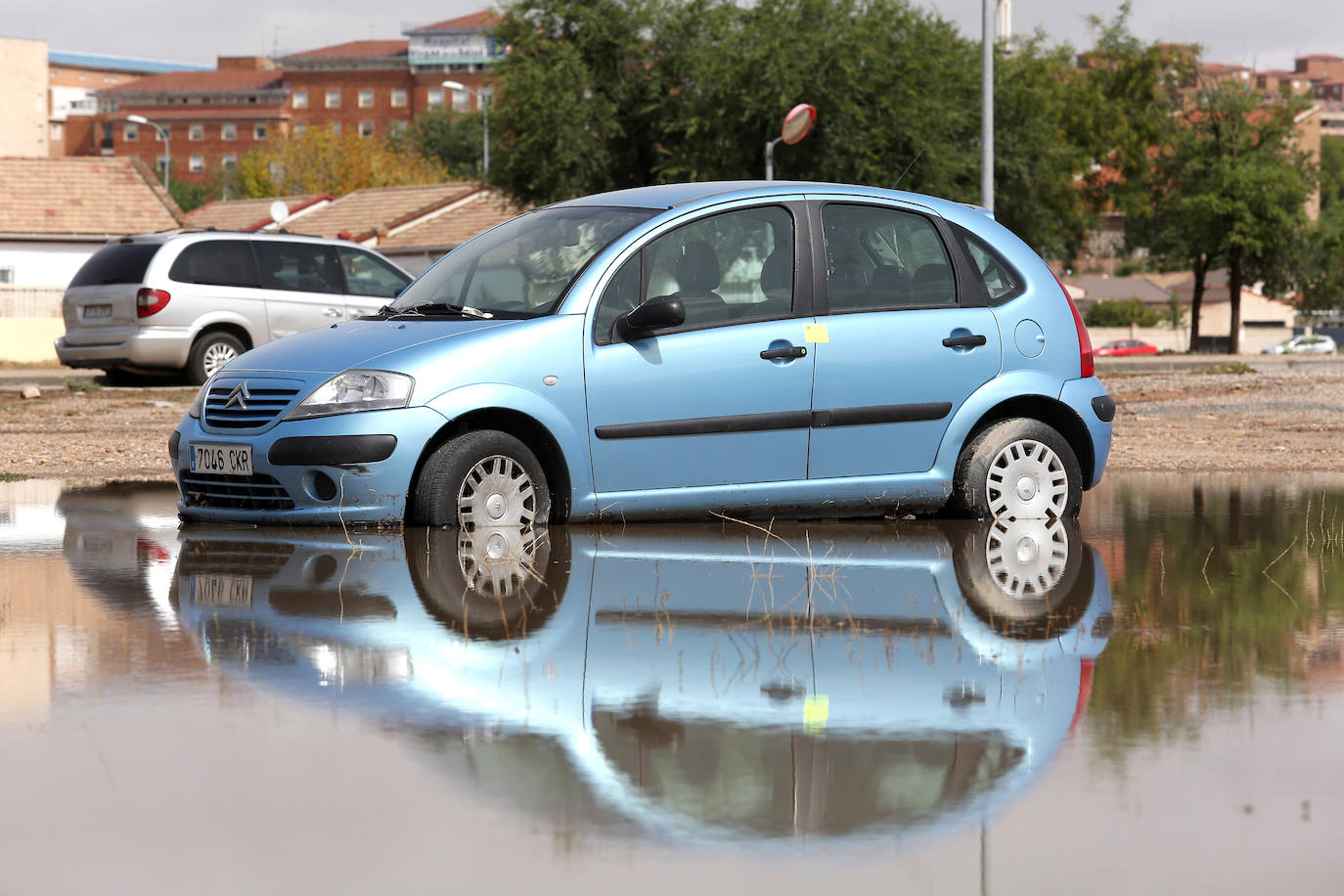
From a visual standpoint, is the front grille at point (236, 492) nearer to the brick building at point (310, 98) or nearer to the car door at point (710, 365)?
the car door at point (710, 365)

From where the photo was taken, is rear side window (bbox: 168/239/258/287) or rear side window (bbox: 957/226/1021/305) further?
rear side window (bbox: 168/239/258/287)

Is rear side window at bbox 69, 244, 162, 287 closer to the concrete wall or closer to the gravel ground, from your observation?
the gravel ground

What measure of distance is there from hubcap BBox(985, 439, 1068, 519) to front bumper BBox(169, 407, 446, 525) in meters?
2.85

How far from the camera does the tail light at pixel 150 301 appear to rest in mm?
20516

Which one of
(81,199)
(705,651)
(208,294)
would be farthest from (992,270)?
(81,199)

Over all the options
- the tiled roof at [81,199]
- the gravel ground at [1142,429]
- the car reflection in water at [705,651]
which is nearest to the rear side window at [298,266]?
the gravel ground at [1142,429]

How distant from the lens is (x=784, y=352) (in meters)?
8.47

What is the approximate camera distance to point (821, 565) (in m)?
7.51

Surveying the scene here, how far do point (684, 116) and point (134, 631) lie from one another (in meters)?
34.8

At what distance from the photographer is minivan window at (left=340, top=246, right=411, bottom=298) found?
21188 millimetres

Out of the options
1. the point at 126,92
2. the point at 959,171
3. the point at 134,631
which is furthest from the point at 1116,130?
the point at 126,92

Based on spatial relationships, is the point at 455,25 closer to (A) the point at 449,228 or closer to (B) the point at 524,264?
(A) the point at 449,228

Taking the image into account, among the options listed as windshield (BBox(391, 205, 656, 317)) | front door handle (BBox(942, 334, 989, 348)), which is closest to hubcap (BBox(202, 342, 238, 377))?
windshield (BBox(391, 205, 656, 317))

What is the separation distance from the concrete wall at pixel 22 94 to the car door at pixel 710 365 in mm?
127769
